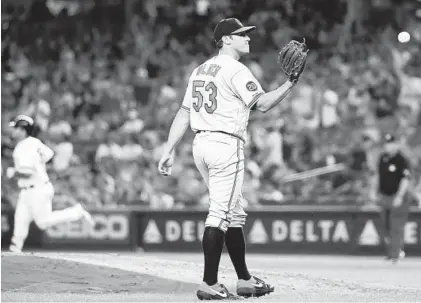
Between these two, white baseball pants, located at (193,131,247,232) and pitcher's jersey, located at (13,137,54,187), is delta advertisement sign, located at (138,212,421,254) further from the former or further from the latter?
white baseball pants, located at (193,131,247,232)

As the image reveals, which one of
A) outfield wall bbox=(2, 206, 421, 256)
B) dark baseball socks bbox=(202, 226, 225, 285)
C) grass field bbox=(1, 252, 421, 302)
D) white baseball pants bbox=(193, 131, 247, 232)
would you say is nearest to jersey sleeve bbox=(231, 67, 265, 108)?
white baseball pants bbox=(193, 131, 247, 232)

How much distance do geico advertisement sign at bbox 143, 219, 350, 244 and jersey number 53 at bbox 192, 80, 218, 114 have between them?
31.3ft

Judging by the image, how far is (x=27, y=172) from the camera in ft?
42.1

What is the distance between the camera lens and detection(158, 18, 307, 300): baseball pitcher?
761cm

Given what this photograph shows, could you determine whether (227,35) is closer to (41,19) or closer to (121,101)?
(121,101)

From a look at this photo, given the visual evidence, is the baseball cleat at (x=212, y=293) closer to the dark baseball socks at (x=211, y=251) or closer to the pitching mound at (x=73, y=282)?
the dark baseball socks at (x=211, y=251)

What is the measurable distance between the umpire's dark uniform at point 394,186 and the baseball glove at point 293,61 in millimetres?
7946

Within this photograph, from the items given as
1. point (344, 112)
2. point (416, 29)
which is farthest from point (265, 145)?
point (416, 29)

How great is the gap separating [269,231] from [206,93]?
388 inches

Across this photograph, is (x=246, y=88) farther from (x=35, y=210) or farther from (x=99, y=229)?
(x=99, y=229)

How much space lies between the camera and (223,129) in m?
7.69

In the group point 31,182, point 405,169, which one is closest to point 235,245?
point 31,182

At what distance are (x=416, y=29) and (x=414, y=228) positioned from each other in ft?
15.1

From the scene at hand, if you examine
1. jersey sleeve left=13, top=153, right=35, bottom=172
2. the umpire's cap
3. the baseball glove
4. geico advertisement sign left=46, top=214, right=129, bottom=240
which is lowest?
geico advertisement sign left=46, top=214, right=129, bottom=240
